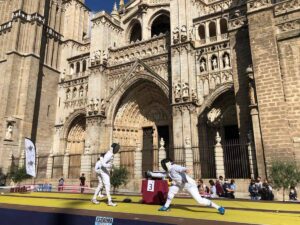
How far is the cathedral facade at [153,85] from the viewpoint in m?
11.3

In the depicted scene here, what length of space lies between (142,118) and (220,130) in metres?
6.43

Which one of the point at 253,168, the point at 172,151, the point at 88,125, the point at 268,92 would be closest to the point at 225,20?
the point at 268,92

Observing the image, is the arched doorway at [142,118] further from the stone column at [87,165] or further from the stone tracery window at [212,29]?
the stone tracery window at [212,29]

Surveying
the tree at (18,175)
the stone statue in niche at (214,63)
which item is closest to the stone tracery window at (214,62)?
the stone statue in niche at (214,63)

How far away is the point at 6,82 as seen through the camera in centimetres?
2045

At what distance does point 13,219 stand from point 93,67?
16.6 m

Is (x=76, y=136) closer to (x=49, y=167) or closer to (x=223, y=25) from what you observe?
(x=49, y=167)

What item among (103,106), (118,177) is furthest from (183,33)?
(118,177)

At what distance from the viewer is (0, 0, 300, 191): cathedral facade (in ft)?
37.2

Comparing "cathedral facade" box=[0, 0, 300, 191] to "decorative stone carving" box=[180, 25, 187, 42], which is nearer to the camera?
"cathedral facade" box=[0, 0, 300, 191]

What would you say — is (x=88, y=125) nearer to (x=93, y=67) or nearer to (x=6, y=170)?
(x=93, y=67)

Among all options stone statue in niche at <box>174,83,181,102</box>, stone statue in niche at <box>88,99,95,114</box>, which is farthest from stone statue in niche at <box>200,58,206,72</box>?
stone statue in niche at <box>88,99,95,114</box>

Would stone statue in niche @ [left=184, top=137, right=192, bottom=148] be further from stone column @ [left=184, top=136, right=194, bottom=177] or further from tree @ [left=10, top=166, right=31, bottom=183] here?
tree @ [left=10, top=166, right=31, bottom=183]

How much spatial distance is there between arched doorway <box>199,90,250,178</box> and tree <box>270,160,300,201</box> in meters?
4.11
